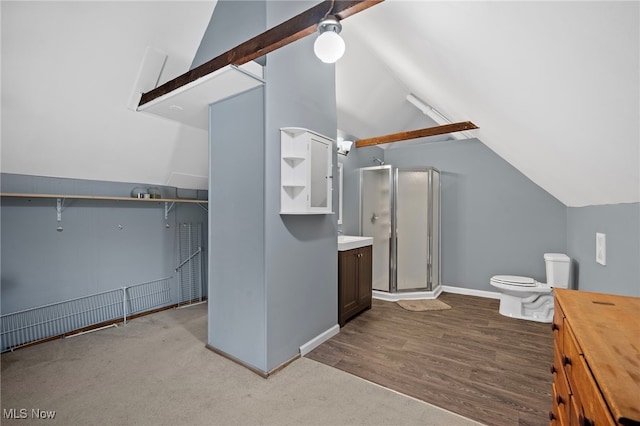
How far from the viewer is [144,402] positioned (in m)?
1.95

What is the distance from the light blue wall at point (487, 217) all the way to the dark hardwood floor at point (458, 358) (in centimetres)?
93

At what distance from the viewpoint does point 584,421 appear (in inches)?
28.6

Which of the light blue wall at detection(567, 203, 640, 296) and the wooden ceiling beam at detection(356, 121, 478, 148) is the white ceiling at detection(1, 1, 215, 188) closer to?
the wooden ceiling beam at detection(356, 121, 478, 148)

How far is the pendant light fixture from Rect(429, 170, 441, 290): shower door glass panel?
320cm

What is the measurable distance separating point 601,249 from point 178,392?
3.19 meters

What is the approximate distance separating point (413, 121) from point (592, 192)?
3.32 m

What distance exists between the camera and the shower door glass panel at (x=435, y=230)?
4406 millimetres

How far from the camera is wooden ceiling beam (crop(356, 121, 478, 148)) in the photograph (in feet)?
11.6

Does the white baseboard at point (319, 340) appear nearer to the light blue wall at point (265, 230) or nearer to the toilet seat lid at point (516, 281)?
the light blue wall at point (265, 230)

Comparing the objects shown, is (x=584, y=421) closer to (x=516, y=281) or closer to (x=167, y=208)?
(x=516, y=281)

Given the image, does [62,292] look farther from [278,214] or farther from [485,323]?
[485,323]

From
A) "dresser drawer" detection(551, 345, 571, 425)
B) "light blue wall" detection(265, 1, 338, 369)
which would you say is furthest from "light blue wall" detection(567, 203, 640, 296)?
"light blue wall" detection(265, 1, 338, 369)

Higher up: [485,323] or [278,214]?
[278,214]

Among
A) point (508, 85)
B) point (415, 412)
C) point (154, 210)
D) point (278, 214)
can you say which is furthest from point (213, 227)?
point (508, 85)
